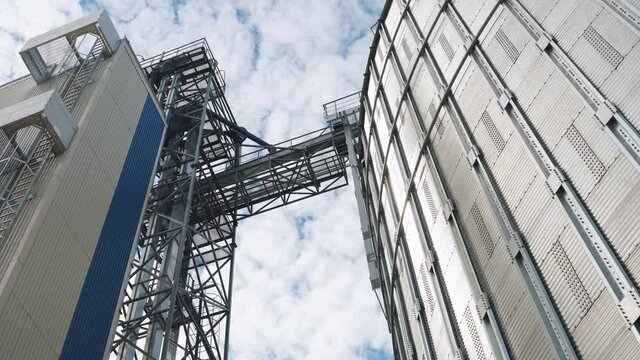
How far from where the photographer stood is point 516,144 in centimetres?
1087

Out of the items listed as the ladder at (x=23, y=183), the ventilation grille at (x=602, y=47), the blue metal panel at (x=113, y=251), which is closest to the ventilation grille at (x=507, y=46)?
the ventilation grille at (x=602, y=47)

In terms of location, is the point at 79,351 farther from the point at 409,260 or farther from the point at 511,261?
the point at 511,261

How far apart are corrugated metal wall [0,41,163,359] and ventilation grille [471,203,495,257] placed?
10983 millimetres

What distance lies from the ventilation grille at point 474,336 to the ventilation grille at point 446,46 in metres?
5.80

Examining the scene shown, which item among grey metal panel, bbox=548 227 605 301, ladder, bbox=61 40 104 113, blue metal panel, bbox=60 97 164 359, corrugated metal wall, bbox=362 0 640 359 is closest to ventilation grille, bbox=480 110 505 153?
corrugated metal wall, bbox=362 0 640 359

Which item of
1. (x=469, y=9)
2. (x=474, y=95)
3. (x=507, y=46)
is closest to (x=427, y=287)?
(x=474, y=95)

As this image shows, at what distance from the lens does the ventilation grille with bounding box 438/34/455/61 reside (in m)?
14.0

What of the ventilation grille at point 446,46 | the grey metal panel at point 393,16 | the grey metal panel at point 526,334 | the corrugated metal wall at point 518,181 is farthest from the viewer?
the grey metal panel at point 393,16

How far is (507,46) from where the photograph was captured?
1195 centimetres

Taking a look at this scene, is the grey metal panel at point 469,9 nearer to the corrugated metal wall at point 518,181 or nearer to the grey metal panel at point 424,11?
the corrugated metal wall at point 518,181

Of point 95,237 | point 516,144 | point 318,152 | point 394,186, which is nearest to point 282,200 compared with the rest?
point 318,152

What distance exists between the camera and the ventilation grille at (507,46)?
1163cm

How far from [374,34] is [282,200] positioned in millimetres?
14254

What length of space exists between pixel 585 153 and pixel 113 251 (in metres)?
15.6
